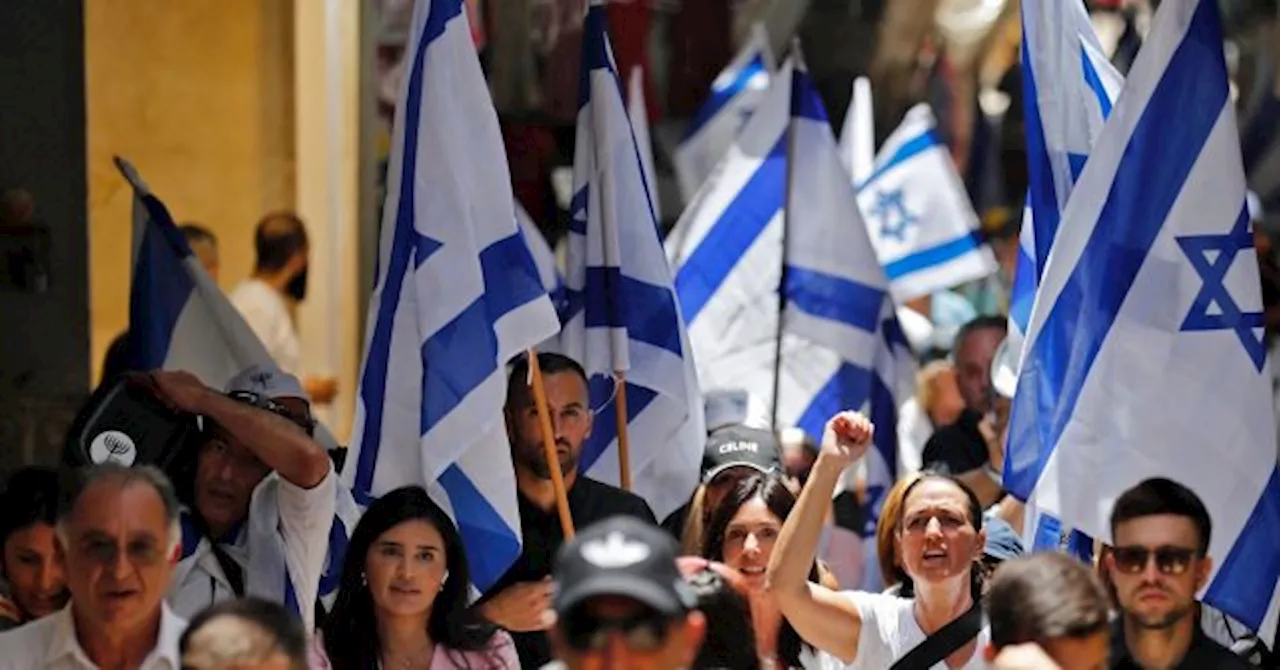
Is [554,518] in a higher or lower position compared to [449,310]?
lower

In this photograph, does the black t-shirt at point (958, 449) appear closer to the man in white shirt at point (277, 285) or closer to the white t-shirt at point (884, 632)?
the white t-shirt at point (884, 632)

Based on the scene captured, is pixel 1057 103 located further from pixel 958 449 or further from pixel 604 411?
pixel 958 449

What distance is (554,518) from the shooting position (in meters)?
11.5

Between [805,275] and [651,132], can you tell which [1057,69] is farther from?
[651,132]

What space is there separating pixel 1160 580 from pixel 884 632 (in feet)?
3.60

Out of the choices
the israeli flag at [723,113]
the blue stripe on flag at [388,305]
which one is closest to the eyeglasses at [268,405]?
the blue stripe on flag at [388,305]

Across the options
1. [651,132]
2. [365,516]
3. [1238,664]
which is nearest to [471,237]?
[365,516]

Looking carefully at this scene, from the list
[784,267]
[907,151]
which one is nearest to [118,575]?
[784,267]

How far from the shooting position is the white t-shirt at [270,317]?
16.4 meters

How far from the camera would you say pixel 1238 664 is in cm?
938

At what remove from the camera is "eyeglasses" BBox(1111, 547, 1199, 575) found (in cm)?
941

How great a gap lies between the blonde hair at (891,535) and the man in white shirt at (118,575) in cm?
242

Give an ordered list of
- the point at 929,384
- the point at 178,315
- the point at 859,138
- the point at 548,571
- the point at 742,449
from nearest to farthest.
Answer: the point at 548,571
the point at 742,449
the point at 178,315
the point at 929,384
the point at 859,138

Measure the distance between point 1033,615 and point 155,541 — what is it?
7.28ft
